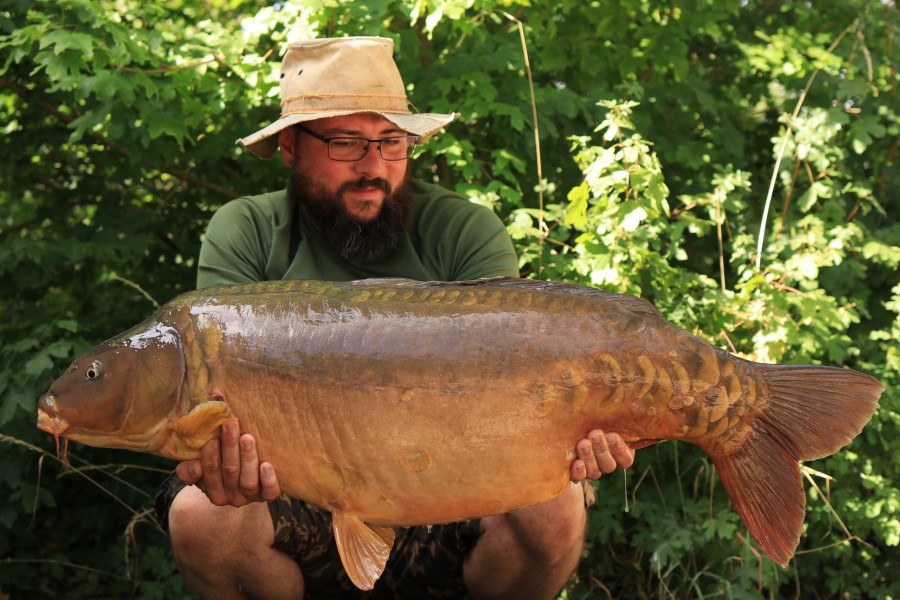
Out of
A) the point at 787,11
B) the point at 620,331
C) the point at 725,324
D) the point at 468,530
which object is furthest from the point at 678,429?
the point at 787,11

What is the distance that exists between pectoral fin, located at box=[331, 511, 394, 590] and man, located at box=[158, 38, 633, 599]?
35 centimetres

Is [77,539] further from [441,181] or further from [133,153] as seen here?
[441,181]

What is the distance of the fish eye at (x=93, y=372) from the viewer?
2.07m

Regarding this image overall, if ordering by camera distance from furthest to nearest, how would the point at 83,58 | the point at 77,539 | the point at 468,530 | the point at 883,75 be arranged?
the point at 883,75
the point at 77,539
the point at 83,58
the point at 468,530

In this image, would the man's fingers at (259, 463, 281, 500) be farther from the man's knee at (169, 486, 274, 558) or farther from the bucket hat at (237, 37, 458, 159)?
the bucket hat at (237, 37, 458, 159)

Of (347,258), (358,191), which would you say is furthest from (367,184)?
(347,258)

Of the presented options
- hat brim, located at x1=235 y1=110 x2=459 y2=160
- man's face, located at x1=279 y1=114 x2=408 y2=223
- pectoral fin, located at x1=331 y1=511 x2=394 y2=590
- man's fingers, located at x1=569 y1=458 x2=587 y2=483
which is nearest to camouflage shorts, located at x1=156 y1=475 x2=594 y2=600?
pectoral fin, located at x1=331 y1=511 x2=394 y2=590

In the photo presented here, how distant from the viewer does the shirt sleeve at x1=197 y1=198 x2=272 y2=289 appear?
2.80m

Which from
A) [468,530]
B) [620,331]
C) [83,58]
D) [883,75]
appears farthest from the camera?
[883,75]

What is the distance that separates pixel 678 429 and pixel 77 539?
2828 mm

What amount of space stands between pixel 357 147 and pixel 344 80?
0.59 ft

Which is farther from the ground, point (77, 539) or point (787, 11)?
point (787, 11)

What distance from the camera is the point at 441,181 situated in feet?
13.3

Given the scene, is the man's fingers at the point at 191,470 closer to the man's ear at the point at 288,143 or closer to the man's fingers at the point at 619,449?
the man's fingers at the point at 619,449
